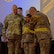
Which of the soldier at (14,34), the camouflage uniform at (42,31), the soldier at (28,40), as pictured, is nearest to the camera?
the camouflage uniform at (42,31)

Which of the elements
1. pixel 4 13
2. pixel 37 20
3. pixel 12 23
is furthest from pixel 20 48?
pixel 4 13

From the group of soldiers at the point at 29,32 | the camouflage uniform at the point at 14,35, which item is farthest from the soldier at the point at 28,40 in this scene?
the camouflage uniform at the point at 14,35

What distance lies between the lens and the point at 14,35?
5090mm

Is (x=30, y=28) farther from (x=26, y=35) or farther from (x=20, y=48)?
(x=20, y=48)

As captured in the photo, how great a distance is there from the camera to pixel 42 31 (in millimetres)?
4387

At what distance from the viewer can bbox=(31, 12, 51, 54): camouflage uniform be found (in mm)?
4336

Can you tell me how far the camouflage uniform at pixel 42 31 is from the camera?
171 inches

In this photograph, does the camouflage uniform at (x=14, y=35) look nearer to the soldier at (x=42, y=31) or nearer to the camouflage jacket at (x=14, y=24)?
the camouflage jacket at (x=14, y=24)

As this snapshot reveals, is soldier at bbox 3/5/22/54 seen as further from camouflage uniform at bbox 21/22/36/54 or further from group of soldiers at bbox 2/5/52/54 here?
camouflage uniform at bbox 21/22/36/54

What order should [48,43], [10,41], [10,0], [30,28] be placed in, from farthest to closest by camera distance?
[10,0] → [10,41] → [30,28] → [48,43]

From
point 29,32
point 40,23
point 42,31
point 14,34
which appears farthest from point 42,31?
point 14,34

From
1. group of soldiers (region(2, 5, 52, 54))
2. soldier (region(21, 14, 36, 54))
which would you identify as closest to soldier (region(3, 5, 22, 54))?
group of soldiers (region(2, 5, 52, 54))

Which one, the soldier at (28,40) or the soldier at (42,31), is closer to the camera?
the soldier at (42,31)

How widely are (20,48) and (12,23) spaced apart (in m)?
0.59
